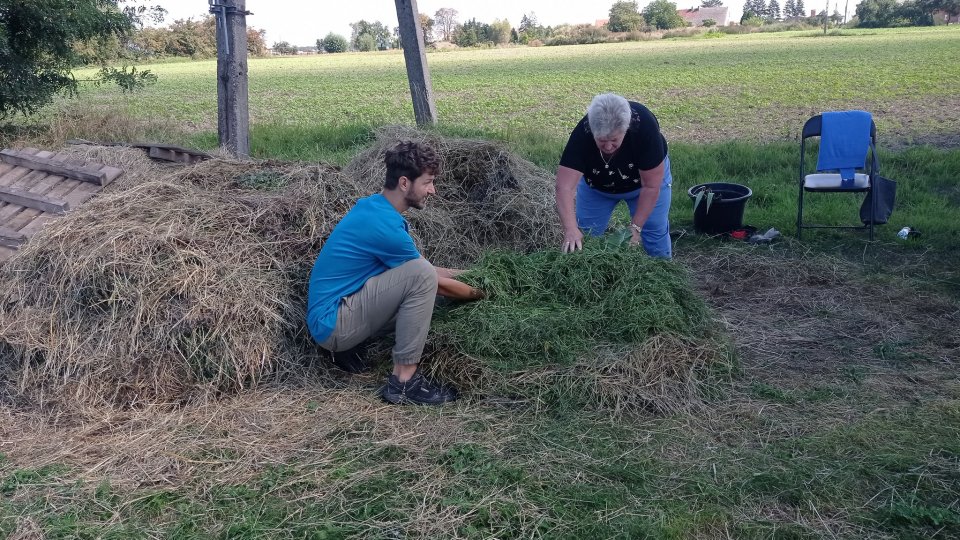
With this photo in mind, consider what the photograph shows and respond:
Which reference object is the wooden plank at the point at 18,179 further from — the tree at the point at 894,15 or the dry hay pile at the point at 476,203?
the tree at the point at 894,15

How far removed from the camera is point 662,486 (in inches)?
131

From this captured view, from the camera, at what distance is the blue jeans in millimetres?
5691

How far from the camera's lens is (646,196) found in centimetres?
528

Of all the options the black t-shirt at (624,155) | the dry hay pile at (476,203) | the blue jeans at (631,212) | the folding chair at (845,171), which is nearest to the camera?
the black t-shirt at (624,155)

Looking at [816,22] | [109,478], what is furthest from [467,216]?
[816,22]

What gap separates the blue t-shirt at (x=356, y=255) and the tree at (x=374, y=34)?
8916cm

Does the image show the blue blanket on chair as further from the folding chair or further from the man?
the man

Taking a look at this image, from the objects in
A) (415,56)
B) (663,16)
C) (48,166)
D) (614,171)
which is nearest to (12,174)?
(48,166)

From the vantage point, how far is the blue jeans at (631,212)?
5691mm

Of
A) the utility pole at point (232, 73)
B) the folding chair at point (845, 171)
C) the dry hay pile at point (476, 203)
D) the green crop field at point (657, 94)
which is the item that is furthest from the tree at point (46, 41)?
the folding chair at point (845, 171)

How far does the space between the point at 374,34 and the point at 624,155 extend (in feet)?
324

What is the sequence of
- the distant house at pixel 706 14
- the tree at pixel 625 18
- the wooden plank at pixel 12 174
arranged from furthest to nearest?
the distant house at pixel 706 14
the tree at pixel 625 18
the wooden plank at pixel 12 174

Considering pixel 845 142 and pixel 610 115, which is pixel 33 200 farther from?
pixel 845 142

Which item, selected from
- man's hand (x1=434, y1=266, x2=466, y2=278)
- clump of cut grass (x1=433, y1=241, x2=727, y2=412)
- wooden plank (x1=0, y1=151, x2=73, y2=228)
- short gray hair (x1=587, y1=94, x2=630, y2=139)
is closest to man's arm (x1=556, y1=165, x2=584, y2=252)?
clump of cut grass (x1=433, y1=241, x2=727, y2=412)
